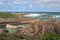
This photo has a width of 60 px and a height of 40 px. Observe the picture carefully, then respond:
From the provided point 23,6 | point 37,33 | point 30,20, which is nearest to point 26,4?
point 23,6

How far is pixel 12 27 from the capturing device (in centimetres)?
691

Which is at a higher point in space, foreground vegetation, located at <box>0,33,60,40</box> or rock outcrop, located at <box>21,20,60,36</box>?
rock outcrop, located at <box>21,20,60,36</box>

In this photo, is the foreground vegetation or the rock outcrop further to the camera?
the rock outcrop

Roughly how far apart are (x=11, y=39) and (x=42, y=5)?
1564mm

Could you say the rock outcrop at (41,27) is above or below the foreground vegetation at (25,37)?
above

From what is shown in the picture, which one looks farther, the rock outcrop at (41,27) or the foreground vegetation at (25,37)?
the rock outcrop at (41,27)

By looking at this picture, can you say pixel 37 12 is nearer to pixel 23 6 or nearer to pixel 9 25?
pixel 23 6

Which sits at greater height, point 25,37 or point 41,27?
point 41,27

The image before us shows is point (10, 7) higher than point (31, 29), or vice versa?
point (10, 7)

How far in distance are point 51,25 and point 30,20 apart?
2.37ft

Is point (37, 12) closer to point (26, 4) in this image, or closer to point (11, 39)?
point (26, 4)

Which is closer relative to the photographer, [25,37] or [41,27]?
[25,37]

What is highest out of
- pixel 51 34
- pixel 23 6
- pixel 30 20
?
pixel 23 6

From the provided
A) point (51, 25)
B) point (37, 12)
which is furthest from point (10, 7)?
point (51, 25)
